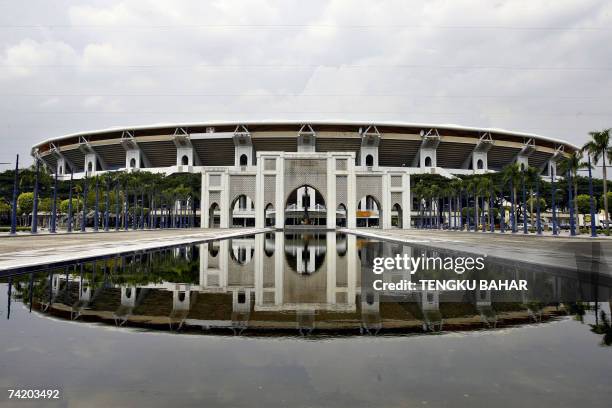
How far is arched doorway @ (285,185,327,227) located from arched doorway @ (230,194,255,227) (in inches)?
281

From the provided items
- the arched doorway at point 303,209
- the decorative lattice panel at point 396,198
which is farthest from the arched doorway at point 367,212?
the decorative lattice panel at point 396,198

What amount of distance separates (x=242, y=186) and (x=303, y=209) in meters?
21.9

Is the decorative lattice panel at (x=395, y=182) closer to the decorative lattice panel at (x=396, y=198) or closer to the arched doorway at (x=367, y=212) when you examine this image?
the decorative lattice panel at (x=396, y=198)

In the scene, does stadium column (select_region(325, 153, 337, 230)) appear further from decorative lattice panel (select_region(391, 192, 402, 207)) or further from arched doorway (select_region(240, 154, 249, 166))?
arched doorway (select_region(240, 154, 249, 166))

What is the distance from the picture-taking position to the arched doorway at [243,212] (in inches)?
3356

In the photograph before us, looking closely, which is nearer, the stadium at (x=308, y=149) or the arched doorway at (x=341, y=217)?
the stadium at (x=308, y=149)

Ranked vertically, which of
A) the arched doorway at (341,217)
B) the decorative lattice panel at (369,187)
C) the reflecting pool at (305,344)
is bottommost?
the reflecting pool at (305,344)

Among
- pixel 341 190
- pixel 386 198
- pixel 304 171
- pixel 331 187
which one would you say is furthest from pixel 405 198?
pixel 304 171

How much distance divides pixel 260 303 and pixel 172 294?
187 centimetres

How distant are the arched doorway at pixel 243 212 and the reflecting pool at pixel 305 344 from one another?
76.7 meters

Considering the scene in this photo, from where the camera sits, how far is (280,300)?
7.18 m

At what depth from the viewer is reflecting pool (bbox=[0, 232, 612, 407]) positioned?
127 inches

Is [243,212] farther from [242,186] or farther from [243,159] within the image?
[242,186]

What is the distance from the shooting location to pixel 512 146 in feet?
297
